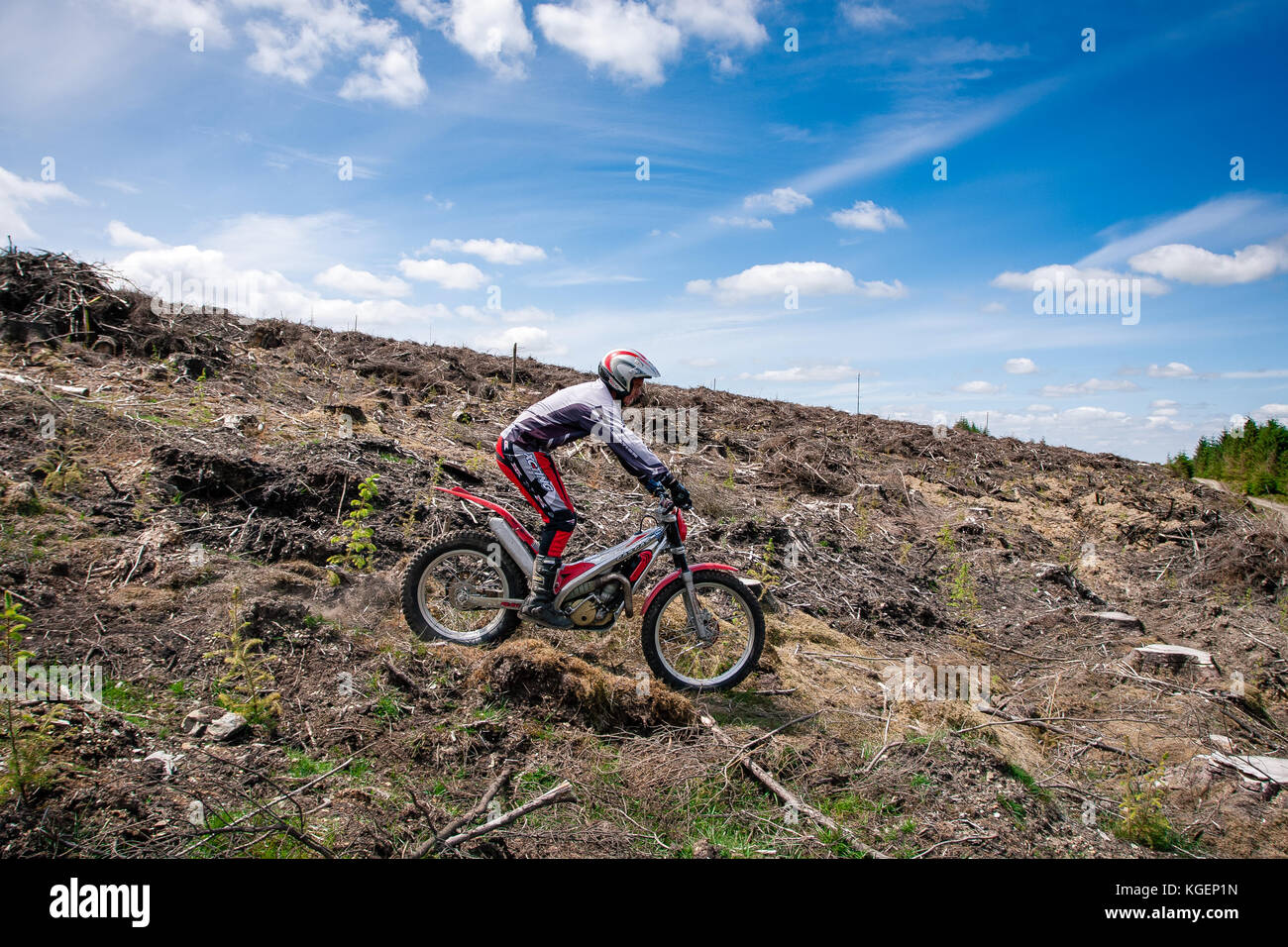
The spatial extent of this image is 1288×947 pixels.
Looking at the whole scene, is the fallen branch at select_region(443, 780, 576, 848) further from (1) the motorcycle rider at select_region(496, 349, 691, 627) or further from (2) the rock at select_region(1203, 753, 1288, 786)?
(2) the rock at select_region(1203, 753, 1288, 786)

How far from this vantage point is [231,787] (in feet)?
10.6

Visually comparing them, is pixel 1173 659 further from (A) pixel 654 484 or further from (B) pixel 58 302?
(B) pixel 58 302

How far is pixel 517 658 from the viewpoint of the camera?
459cm

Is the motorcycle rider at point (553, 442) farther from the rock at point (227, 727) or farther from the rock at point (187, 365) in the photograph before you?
the rock at point (187, 365)

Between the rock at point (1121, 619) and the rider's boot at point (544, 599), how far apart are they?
738 cm

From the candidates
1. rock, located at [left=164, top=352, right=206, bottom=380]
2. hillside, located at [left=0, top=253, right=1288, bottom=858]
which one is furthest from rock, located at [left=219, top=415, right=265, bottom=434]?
rock, located at [left=164, top=352, right=206, bottom=380]

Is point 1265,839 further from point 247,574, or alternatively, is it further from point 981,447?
point 981,447

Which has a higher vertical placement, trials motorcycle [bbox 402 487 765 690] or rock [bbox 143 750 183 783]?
trials motorcycle [bbox 402 487 765 690]

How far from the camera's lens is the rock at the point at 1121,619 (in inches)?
329

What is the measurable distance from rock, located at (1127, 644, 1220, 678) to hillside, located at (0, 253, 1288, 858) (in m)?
0.05

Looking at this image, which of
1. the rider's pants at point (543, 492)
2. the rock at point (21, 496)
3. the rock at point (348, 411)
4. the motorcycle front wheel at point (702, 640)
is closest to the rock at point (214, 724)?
the rider's pants at point (543, 492)

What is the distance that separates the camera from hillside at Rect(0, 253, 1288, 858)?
3.41 metres

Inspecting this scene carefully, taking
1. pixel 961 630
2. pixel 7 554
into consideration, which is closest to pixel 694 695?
pixel 961 630

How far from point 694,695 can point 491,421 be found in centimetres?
812
